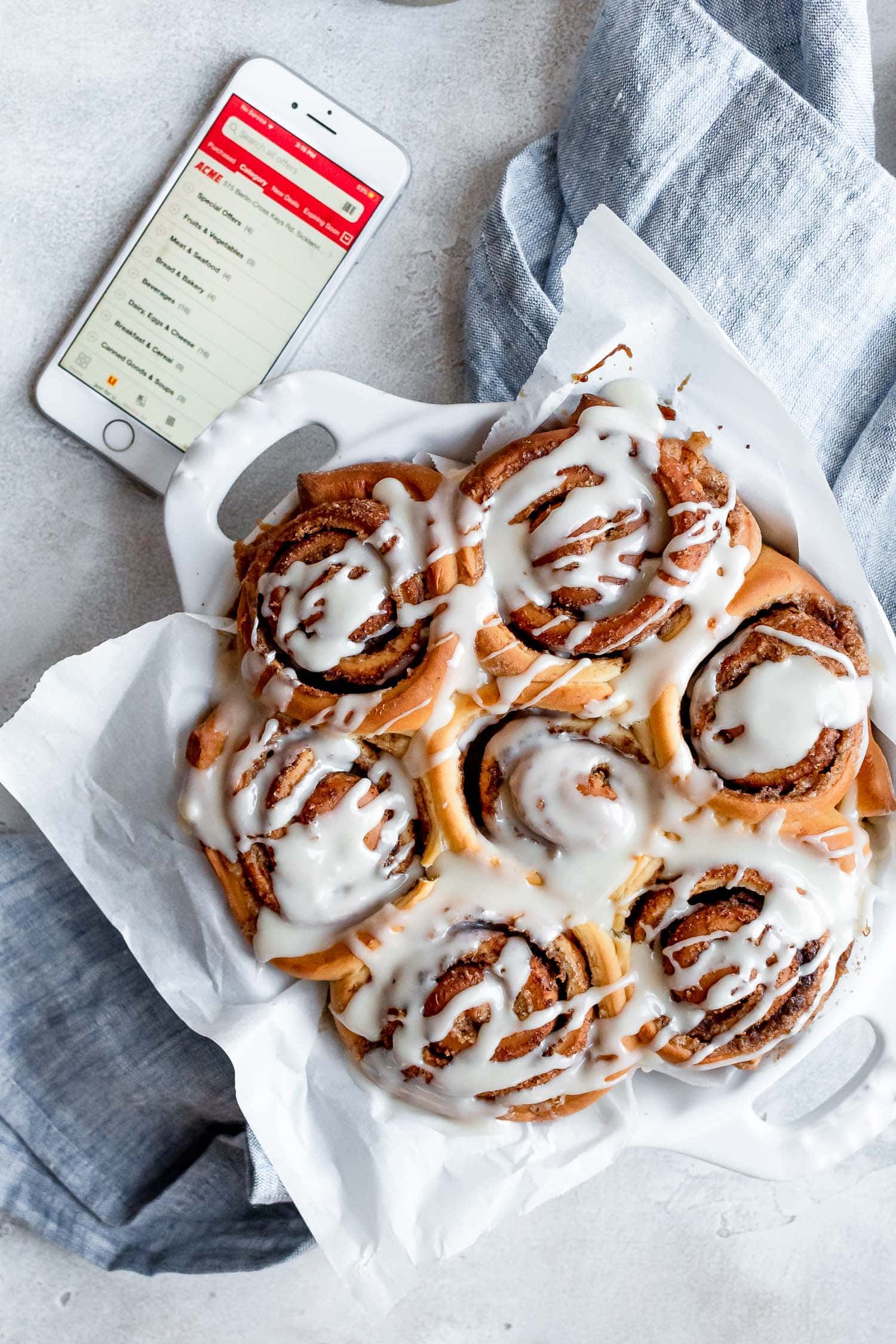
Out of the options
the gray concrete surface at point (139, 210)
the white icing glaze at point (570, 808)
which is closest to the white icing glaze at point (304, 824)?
the white icing glaze at point (570, 808)

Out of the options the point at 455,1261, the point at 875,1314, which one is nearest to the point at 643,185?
the point at 455,1261

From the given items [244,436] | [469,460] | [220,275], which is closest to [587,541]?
[469,460]

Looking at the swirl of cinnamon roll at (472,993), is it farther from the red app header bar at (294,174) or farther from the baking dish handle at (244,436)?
the red app header bar at (294,174)

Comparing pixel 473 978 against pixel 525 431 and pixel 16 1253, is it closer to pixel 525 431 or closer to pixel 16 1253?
pixel 525 431

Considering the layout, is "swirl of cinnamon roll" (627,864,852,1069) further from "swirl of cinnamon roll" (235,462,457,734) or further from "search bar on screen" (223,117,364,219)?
"search bar on screen" (223,117,364,219)

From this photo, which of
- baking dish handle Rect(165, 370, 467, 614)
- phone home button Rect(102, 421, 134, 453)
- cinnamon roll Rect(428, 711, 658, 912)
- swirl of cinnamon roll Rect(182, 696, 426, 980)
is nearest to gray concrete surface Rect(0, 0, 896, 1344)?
phone home button Rect(102, 421, 134, 453)
